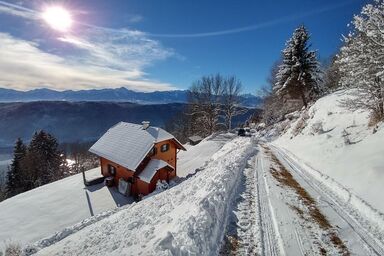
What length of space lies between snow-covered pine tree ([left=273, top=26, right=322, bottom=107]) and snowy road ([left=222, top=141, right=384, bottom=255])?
30238 millimetres

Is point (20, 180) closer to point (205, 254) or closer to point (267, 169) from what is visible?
point (267, 169)

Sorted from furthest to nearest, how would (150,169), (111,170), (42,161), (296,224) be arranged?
(42,161) → (111,170) → (150,169) → (296,224)

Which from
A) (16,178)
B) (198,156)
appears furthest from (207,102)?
(16,178)

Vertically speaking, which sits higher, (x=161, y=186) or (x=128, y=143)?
(x=128, y=143)

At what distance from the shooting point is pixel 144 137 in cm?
3109

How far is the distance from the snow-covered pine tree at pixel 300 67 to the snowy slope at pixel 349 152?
13767 mm

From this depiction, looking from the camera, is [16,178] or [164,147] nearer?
[164,147]

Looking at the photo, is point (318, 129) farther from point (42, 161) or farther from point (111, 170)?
point (42, 161)

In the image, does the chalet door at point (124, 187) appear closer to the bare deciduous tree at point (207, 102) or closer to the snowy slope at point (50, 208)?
the snowy slope at point (50, 208)

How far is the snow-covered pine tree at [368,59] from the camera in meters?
14.0

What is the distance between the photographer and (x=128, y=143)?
31.8 m

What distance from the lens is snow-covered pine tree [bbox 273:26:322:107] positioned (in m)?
39.6

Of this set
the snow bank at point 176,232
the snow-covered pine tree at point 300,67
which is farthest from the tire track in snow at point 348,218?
the snow-covered pine tree at point 300,67

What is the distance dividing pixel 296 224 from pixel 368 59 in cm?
1183
